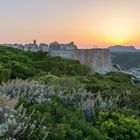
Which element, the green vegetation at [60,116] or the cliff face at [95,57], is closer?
the green vegetation at [60,116]

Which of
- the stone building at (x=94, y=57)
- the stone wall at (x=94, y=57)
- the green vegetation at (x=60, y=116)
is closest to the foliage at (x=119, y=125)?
the green vegetation at (x=60, y=116)

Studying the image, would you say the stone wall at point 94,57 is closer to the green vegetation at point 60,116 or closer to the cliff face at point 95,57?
the cliff face at point 95,57

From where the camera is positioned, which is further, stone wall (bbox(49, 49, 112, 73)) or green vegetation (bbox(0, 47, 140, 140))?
stone wall (bbox(49, 49, 112, 73))

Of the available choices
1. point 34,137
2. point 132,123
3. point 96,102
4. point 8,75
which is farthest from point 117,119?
point 8,75

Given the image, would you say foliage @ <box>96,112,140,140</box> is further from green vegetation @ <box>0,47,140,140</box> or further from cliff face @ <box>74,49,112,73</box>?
cliff face @ <box>74,49,112,73</box>

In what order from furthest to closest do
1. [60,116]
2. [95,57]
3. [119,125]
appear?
[95,57] → [119,125] → [60,116]

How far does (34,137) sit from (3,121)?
466 mm

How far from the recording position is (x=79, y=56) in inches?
2069

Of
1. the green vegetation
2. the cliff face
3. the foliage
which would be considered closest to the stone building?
the cliff face

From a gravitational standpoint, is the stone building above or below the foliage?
below

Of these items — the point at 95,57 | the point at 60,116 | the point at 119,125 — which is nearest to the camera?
the point at 60,116

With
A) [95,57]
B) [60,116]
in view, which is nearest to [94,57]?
[95,57]

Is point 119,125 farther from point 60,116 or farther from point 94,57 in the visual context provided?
point 94,57

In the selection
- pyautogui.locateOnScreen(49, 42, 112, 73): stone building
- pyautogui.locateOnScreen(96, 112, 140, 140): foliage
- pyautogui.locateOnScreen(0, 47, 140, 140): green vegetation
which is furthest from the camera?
pyautogui.locateOnScreen(49, 42, 112, 73): stone building
